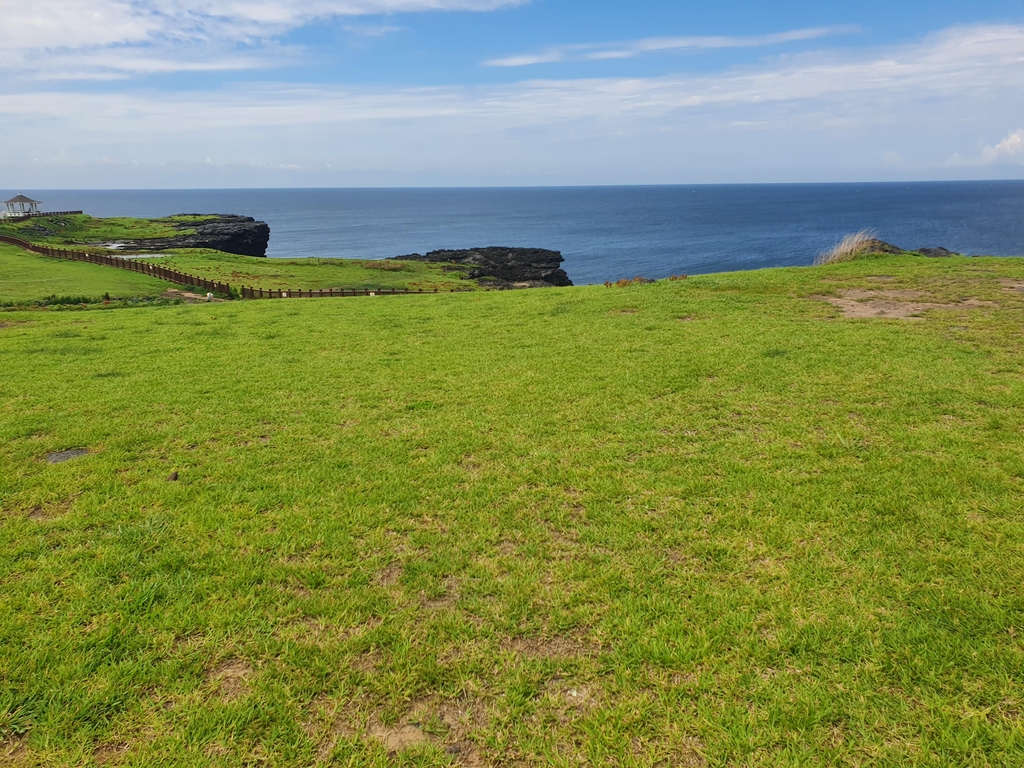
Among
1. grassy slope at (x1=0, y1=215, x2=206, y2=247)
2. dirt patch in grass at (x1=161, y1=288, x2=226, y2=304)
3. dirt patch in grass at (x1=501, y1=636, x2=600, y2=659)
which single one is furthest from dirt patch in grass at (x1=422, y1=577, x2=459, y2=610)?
grassy slope at (x1=0, y1=215, x2=206, y2=247)

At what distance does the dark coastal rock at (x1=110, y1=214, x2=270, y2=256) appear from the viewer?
2825 inches

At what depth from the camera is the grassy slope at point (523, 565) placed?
3.84m

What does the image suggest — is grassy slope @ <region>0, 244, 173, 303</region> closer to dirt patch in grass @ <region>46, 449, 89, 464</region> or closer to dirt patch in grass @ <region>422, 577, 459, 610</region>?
dirt patch in grass @ <region>46, 449, 89, 464</region>

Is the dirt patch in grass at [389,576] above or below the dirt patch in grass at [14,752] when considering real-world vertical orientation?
above

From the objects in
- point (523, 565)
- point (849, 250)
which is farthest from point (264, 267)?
point (523, 565)

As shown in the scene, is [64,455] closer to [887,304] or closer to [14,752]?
[14,752]

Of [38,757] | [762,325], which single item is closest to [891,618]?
[38,757]

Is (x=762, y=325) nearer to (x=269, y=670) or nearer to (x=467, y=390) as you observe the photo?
(x=467, y=390)

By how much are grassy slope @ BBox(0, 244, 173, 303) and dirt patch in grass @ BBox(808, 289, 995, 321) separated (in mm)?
29815

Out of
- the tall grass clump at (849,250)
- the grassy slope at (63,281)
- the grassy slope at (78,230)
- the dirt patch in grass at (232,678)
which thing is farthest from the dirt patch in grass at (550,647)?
the grassy slope at (78,230)

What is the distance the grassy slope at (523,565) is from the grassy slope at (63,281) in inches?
767

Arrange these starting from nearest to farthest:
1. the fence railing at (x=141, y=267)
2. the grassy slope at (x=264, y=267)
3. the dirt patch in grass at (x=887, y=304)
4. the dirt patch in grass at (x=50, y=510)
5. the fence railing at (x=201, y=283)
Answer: the dirt patch in grass at (x=50, y=510) < the dirt patch in grass at (x=887, y=304) < the fence railing at (x=201, y=283) < the fence railing at (x=141, y=267) < the grassy slope at (x=264, y=267)

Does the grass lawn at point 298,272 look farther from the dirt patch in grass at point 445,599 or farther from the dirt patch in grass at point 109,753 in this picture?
the dirt patch in grass at point 109,753

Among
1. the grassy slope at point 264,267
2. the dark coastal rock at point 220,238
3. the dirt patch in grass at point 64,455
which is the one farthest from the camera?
the dark coastal rock at point 220,238
